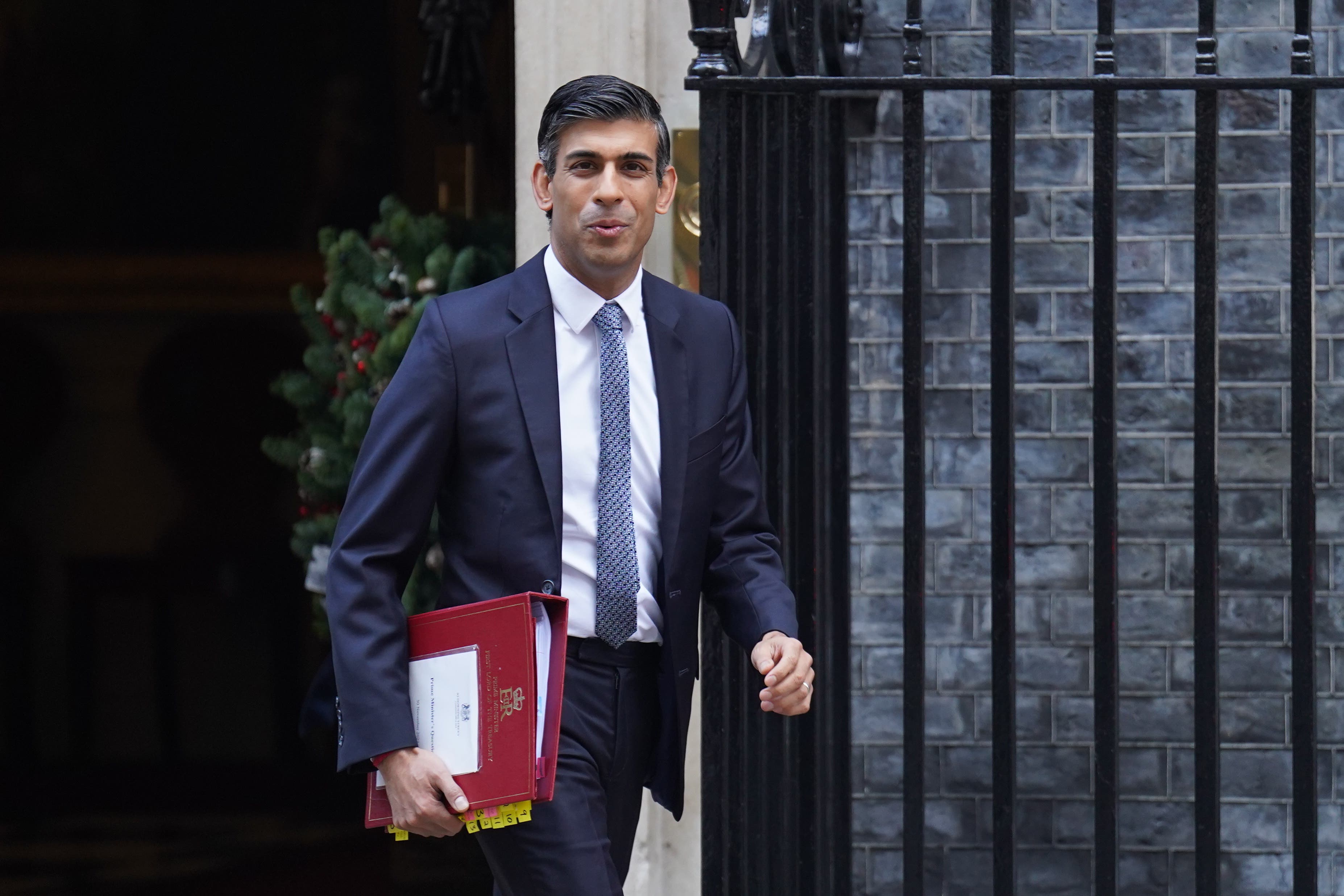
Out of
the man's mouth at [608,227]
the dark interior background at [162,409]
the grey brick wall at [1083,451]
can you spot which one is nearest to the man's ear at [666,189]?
the man's mouth at [608,227]

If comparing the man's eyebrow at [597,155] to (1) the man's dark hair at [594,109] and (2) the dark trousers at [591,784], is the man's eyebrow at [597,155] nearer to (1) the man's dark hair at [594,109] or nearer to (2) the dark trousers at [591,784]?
(1) the man's dark hair at [594,109]

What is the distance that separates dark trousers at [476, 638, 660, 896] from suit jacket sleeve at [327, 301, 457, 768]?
241 mm

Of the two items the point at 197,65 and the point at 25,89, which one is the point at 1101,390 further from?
the point at 25,89

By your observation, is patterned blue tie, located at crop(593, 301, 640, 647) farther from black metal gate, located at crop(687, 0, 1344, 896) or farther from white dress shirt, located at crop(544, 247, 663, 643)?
black metal gate, located at crop(687, 0, 1344, 896)

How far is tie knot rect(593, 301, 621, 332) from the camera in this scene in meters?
2.79

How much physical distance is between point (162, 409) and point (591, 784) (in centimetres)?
390

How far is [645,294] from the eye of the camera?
286cm

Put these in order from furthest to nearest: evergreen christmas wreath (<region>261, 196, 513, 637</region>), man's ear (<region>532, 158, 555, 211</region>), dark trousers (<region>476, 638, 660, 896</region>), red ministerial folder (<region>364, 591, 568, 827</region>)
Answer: evergreen christmas wreath (<region>261, 196, 513, 637</region>)
man's ear (<region>532, 158, 555, 211</region>)
dark trousers (<region>476, 638, 660, 896</region>)
red ministerial folder (<region>364, 591, 568, 827</region>)

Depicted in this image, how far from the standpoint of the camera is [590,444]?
2746mm

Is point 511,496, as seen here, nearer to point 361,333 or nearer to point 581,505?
point 581,505

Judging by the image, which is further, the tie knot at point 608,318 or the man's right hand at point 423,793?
the tie knot at point 608,318

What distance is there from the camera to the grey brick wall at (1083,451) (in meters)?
4.55

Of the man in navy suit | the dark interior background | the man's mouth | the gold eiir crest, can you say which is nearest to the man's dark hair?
the man in navy suit

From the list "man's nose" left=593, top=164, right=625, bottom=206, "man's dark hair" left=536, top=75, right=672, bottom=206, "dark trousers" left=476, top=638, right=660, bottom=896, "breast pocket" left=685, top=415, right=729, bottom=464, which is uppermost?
"man's dark hair" left=536, top=75, right=672, bottom=206
